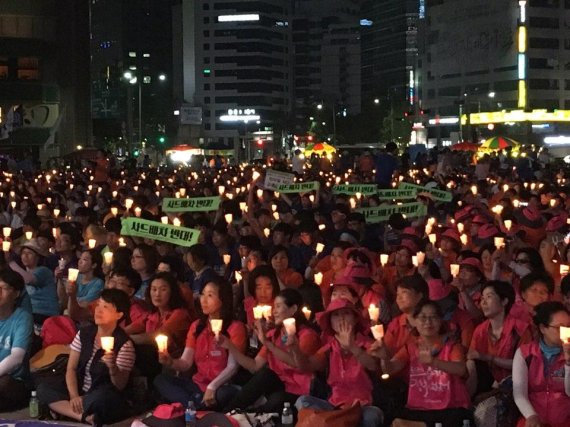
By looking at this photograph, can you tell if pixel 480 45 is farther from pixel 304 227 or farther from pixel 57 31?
pixel 304 227

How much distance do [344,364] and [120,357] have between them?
5.21ft

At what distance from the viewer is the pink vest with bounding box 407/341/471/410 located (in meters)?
7.06

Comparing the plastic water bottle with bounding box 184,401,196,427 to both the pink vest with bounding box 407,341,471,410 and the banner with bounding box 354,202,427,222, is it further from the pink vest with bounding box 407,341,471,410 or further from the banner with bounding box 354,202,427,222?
the banner with bounding box 354,202,427,222

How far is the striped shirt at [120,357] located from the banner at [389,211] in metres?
6.69

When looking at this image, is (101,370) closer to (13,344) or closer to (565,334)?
(13,344)

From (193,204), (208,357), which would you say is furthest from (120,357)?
(193,204)

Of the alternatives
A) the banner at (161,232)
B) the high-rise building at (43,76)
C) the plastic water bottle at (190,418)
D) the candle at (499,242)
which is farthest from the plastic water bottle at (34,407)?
the high-rise building at (43,76)

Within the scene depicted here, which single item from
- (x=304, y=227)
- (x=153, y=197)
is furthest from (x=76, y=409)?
(x=153, y=197)

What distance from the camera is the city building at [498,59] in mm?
100188

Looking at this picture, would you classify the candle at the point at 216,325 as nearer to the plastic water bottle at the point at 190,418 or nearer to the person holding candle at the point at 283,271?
the plastic water bottle at the point at 190,418

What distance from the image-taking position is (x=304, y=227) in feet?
41.9

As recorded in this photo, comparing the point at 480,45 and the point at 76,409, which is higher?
the point at 480,45

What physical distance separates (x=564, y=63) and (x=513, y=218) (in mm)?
93886

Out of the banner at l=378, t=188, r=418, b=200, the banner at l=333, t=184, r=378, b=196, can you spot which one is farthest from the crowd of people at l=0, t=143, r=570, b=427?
the banner at l=333, t=184, r=378, b=196
